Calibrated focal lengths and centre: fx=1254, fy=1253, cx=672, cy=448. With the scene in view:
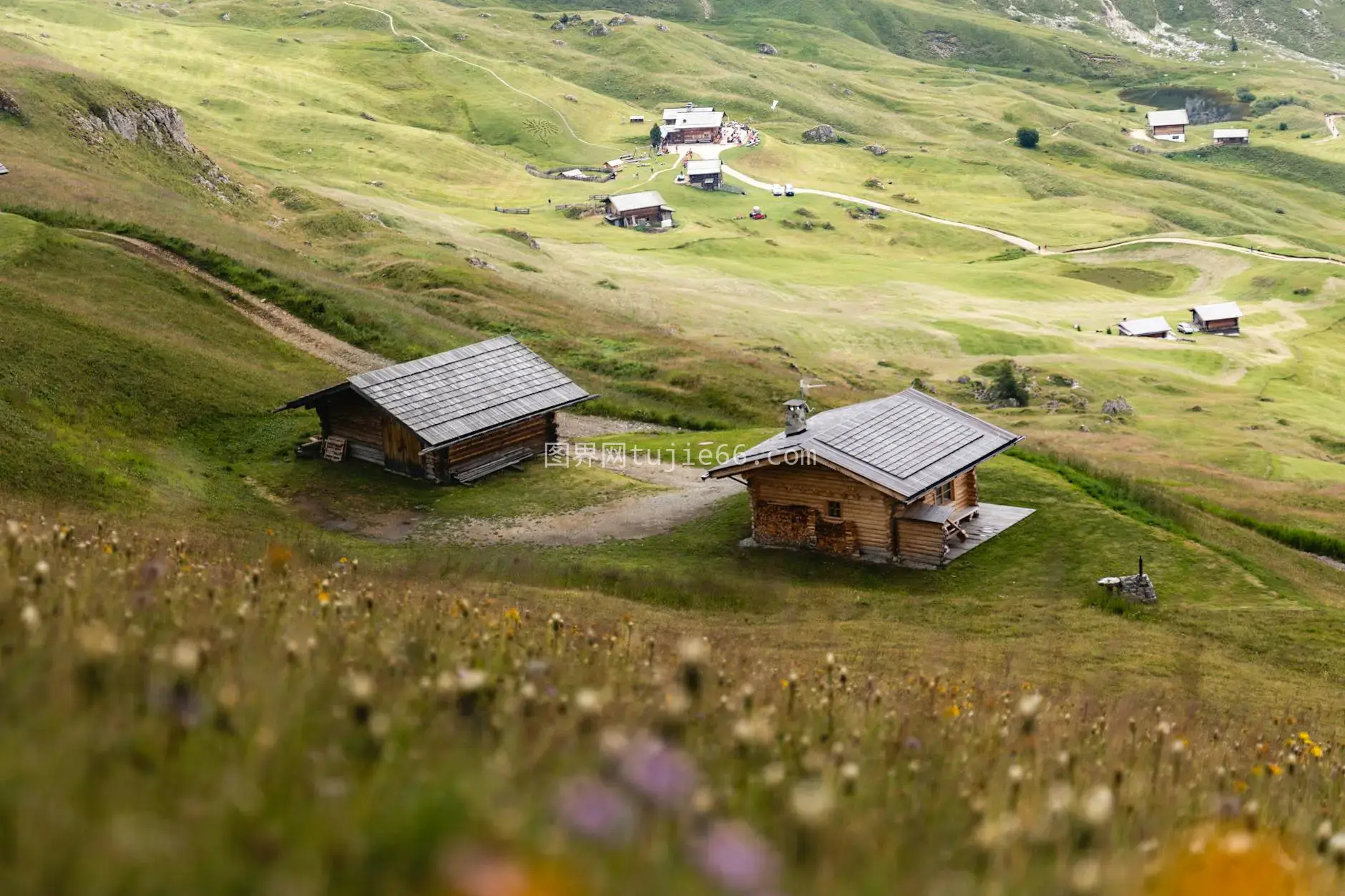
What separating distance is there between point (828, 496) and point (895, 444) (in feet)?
9.20

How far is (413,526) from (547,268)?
60.3 meters

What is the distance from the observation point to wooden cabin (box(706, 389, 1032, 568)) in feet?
127

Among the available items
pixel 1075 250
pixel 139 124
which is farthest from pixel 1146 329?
pixel 139 124

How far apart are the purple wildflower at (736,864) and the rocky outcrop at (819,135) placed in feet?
635

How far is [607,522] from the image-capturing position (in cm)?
4222

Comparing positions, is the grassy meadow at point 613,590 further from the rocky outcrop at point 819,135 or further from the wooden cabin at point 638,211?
the rocky outcrop at point 819,135

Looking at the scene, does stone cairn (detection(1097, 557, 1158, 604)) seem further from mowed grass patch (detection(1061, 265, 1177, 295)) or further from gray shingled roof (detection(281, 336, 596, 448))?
mowed grass patch (detection(1061, 265, 1177, 295))

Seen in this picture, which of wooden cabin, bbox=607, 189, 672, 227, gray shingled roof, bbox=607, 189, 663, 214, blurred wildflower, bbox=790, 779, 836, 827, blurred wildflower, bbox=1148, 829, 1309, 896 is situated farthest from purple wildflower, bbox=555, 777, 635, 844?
gray shingled roof, bbox=607, 189, 663, 214

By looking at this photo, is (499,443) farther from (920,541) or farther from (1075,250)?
(1075,250)

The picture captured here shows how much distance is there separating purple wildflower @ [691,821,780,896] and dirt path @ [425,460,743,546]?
35754mm

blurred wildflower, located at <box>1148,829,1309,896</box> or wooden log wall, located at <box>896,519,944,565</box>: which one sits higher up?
blurred wildflower, located at <box>1148,829,1309,896</box>

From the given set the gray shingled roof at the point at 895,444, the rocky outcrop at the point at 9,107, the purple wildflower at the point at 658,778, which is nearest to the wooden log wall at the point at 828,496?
the gray shingled roof at the point at 895,444

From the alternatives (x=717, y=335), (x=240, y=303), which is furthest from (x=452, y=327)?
(x=717, y=335)

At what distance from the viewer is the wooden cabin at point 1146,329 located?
359 ft
